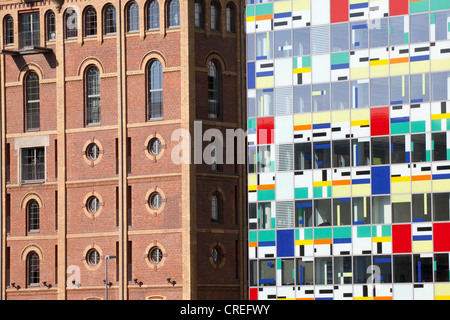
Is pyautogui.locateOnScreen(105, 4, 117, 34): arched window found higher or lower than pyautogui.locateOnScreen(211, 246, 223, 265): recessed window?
higher

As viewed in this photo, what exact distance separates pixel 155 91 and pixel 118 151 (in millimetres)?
→ 4385

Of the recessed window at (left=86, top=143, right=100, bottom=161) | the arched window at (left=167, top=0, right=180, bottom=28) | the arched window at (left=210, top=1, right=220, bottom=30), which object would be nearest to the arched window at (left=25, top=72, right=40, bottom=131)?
the recessed window at (left=86, top=143, right=100, bottom=161)

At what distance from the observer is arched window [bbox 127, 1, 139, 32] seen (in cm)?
7131

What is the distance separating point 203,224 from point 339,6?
16.2 meters

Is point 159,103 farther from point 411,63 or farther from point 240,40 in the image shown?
point 411,63

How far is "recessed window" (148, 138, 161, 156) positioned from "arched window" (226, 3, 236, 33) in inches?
322

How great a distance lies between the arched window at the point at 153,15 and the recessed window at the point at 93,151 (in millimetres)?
8052

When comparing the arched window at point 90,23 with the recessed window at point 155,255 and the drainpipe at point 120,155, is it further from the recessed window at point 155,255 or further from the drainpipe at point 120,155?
the recessed window at point 155,255

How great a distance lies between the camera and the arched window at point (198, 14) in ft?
229

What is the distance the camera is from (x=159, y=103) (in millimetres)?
69938

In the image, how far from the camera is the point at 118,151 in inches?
2798

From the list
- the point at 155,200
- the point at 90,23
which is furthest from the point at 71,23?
the point at 155,200

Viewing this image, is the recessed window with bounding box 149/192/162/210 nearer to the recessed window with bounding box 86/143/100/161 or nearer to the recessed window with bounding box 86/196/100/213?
the recessed window with bounding box 86/196/100/213
